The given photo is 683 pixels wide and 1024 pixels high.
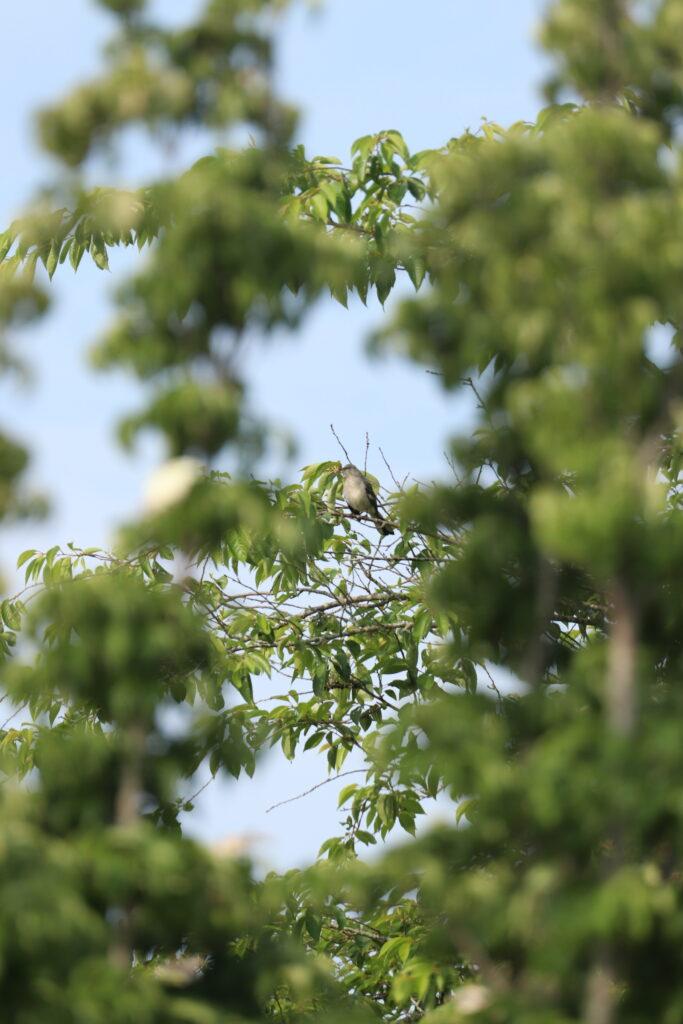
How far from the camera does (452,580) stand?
6527 mm

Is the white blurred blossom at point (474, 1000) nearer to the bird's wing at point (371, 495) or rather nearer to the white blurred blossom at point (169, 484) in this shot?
the white blurred blossom at point (169, 484)

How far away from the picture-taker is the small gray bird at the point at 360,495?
10102 mm

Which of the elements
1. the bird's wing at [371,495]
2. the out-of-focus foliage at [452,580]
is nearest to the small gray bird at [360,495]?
the bird's wing at [371,495]

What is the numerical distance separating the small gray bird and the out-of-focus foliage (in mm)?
2693

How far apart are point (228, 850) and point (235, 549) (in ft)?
12.2

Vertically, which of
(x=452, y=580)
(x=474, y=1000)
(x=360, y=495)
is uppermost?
(x=360, y=495)

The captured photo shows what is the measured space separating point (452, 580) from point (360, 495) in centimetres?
361

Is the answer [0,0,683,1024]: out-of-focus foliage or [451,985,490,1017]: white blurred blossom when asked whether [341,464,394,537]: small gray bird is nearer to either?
[0,0,683,1024]: out-of-focus foliage

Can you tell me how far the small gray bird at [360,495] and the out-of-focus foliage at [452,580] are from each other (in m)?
2.69

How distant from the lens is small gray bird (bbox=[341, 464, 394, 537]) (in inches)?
398

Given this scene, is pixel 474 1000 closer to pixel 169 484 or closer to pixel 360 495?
pixel 169 484

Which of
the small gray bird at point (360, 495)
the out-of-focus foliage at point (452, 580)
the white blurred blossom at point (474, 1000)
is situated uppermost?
the small gray bird at point (360, 495)

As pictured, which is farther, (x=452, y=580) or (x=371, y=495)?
(x=371, y=495)

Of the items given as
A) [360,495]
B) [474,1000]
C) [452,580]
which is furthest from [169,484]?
[360,495]
